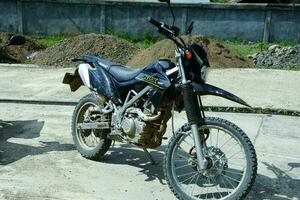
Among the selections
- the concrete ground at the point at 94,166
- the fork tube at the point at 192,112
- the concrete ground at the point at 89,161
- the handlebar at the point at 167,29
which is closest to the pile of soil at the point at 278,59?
the concrete ground at the point at 89,161

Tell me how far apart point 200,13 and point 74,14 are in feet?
14.7

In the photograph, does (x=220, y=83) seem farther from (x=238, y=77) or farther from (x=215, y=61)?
(x=215, y=61)

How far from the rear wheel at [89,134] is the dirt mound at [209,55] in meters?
6.45

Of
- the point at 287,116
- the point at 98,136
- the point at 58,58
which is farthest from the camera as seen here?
the point at 58,58

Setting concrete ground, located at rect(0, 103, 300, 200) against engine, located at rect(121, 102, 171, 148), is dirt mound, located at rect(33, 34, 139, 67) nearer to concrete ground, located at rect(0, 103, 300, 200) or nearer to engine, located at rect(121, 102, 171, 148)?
concrete ground, located at rect(0, 103, 300, 200)

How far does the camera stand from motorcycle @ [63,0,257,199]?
4914mm

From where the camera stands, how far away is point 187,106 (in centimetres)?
495

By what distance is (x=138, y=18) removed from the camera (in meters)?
19.0

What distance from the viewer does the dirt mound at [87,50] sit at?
45.6ft

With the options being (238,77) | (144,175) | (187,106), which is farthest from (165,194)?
(238,77)

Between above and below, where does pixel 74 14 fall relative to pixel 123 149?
above

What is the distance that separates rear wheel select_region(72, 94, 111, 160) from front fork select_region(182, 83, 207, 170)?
1.37 m

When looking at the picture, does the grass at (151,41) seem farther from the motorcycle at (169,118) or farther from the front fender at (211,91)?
the front fender at (211,91)

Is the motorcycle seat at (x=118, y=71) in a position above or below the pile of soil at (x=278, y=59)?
above
